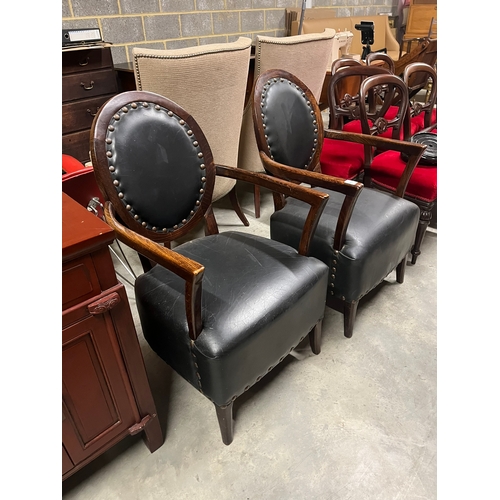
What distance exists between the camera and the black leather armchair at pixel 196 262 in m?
0.98

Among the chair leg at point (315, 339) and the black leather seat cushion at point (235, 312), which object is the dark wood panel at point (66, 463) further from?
the chair leg at point (315, 339)

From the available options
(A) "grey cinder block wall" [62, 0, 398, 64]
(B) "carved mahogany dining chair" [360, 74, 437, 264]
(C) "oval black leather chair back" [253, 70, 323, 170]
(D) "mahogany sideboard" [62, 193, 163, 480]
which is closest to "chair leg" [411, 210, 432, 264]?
(B) "carved mahogany dining chair" [360, 74, 437, 264]

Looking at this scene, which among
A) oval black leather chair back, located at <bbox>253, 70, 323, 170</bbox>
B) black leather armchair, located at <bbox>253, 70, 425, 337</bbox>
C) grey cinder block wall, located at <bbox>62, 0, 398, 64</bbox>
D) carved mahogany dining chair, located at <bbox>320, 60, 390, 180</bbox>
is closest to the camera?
black leather armchair, located at <bbox>253, 70, 425, 337</bbox>

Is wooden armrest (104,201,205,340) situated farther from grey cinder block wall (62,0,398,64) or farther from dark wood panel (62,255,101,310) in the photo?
grey cinder block wall (62,0,398,64)

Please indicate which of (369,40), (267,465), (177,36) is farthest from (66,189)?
(369,40)

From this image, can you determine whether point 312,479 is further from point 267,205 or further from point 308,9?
point 308,9

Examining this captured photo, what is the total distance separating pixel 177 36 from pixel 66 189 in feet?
8.56

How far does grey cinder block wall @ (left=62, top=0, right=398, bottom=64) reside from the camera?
2.65 meters

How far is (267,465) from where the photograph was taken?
1.12m

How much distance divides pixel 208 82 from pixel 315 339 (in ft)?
3.94

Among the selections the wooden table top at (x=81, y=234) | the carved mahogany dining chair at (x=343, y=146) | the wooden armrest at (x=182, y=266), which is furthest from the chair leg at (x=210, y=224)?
the carved mahogany dining chair at (x=343, y=146)

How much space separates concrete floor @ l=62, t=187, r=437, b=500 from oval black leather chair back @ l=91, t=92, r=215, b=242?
2.00ft

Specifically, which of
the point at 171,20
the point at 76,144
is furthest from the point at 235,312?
the point at 171,20

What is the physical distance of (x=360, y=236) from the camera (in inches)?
53.3
